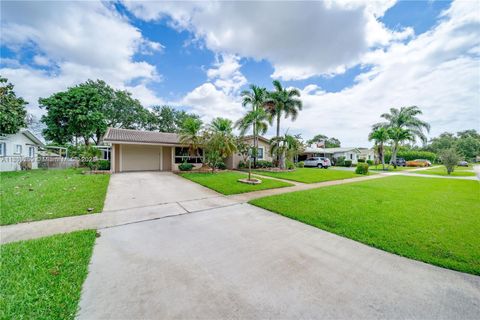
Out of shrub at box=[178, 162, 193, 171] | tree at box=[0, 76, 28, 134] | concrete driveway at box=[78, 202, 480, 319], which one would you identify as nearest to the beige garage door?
shrub at box=[178, 162, 193, 171]

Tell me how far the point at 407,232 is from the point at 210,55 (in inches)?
546

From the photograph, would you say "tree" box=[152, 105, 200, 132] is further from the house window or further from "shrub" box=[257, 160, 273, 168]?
"shrub" box=[257, 160, 273, 168]

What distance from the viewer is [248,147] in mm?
17469

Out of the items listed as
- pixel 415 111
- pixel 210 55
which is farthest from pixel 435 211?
pixel 415 111

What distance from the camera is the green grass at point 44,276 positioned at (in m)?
2.07

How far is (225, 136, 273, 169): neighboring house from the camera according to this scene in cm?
1898

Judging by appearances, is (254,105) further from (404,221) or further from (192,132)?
(404,221)

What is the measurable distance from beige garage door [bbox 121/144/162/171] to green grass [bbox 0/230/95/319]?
13.7 m

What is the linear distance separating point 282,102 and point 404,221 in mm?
15092

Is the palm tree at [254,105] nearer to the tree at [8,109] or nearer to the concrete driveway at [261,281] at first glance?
the concrete driveway at [261,281]

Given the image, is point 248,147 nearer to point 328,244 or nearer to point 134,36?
point 134,36

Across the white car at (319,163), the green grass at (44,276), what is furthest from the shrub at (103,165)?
the white car at (319,163)

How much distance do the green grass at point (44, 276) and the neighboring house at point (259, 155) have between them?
1530 cm

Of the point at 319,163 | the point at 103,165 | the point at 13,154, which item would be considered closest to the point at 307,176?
the point at 319,163
